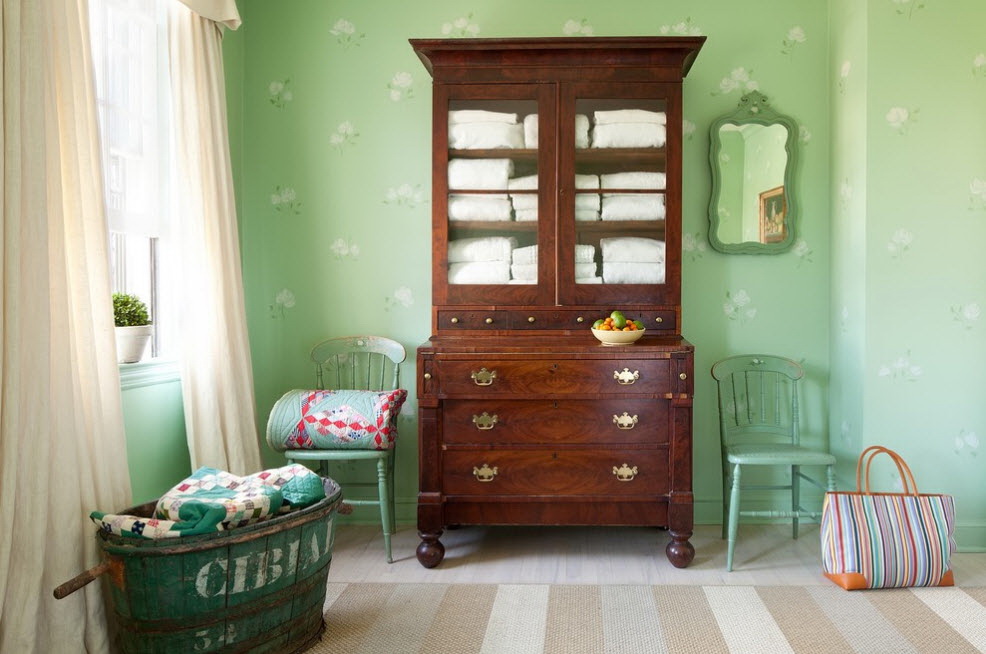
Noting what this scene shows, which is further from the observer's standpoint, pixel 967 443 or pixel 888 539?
pixel 967 443

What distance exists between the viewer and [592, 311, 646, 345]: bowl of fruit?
2.99 metres

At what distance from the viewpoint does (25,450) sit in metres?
1.95

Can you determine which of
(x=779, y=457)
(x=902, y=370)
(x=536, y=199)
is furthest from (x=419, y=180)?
(x=902, y=370)

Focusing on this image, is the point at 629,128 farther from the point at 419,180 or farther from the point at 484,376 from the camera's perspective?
the point at 484,376

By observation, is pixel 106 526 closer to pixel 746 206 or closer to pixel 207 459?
pixel 207 459

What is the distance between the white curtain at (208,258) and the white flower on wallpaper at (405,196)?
0.76m

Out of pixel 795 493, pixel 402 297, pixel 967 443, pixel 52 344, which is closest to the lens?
pixel 52 344

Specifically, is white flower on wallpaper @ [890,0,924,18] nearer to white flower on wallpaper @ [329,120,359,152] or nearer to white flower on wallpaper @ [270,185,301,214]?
white flower on wallpaper @ [329,120,359,152]

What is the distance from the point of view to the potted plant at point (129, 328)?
254 centimetres

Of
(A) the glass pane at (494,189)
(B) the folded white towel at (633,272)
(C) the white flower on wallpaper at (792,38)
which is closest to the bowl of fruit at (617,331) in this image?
(B) the folded white towel at (633,272)

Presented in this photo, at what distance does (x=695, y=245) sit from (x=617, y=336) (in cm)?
89

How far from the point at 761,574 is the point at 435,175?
83.8 inches

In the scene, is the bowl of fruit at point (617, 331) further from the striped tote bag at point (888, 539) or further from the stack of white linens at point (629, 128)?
the striped tote bag at point (888, 539)

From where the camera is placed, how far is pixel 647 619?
2.54 metres
